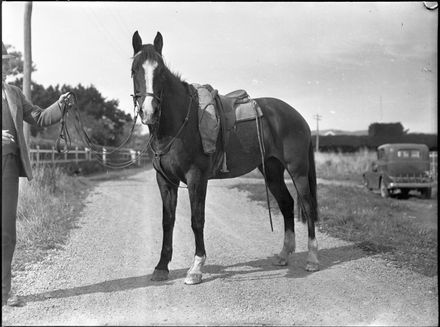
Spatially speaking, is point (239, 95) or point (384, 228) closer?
point (239, 95)

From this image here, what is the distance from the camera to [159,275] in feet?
14.4

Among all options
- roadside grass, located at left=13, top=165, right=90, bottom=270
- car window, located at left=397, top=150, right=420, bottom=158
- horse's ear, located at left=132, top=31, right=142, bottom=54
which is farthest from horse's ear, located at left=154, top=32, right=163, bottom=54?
car window, located at left=397, top=150, right=420, bottom=158

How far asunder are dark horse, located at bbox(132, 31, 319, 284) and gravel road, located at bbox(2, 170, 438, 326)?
41 centimetres

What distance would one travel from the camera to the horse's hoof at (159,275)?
14.3 feet

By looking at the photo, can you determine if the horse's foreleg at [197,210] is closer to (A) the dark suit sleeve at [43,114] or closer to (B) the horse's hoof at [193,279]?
(B) the horse's hoof at [193,279]

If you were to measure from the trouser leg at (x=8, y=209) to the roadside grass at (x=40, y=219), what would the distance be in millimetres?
1247

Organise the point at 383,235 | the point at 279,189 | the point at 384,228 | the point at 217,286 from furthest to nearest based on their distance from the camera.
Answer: the point at 384,228 < the point at 383,235 < the point at 279,189 < the point at 217,286

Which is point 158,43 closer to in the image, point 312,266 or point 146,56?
point 146,56

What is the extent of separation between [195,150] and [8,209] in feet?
6.08

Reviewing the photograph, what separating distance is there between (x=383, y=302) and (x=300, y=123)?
8.18 feet

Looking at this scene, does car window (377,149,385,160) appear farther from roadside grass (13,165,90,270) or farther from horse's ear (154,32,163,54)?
horse's ear (154,32,163,54)

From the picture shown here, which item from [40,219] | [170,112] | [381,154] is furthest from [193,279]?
[381,154]

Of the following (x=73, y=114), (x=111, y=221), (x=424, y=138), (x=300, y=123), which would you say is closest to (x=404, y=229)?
(x=300, y=123)

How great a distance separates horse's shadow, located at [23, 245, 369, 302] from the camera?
3.90 m
